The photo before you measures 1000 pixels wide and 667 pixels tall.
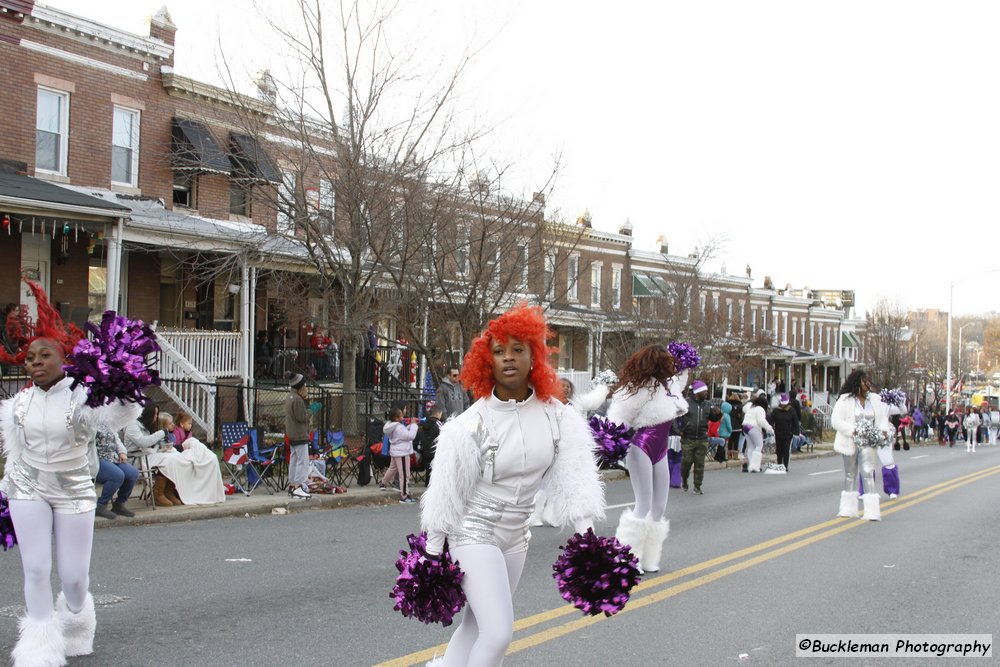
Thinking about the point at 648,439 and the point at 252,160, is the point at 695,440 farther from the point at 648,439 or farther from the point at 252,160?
the point at 252,160

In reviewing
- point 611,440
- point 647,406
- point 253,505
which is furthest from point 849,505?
point 253,505

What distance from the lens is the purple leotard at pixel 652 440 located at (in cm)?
800

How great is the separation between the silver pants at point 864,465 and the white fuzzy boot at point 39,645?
368 inches

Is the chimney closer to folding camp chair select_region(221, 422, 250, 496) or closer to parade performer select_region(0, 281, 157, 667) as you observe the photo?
folding camp chair select_region(221, 422, 250, 496)

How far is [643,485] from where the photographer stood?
7.95 meters

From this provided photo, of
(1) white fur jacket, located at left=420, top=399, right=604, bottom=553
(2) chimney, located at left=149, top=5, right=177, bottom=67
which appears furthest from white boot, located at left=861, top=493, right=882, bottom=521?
(2) chimney, located at left=149, top=5, right=177, bottom=67

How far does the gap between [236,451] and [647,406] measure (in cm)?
712

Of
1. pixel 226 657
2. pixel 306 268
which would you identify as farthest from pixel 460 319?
pixel 226 657

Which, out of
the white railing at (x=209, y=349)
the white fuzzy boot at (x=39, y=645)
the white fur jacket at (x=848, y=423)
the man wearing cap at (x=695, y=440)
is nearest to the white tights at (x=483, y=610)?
the white fuzzy boot at (x=39, y=645)

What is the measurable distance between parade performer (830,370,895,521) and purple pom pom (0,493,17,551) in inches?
354

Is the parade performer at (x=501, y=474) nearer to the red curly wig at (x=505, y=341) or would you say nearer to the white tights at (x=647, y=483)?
the red curly wig at (x=505, y=341)

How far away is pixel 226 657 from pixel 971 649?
4.60 meters

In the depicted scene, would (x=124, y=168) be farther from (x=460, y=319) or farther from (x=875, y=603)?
(x=875, y=603)

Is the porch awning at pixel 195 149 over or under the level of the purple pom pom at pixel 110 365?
over
